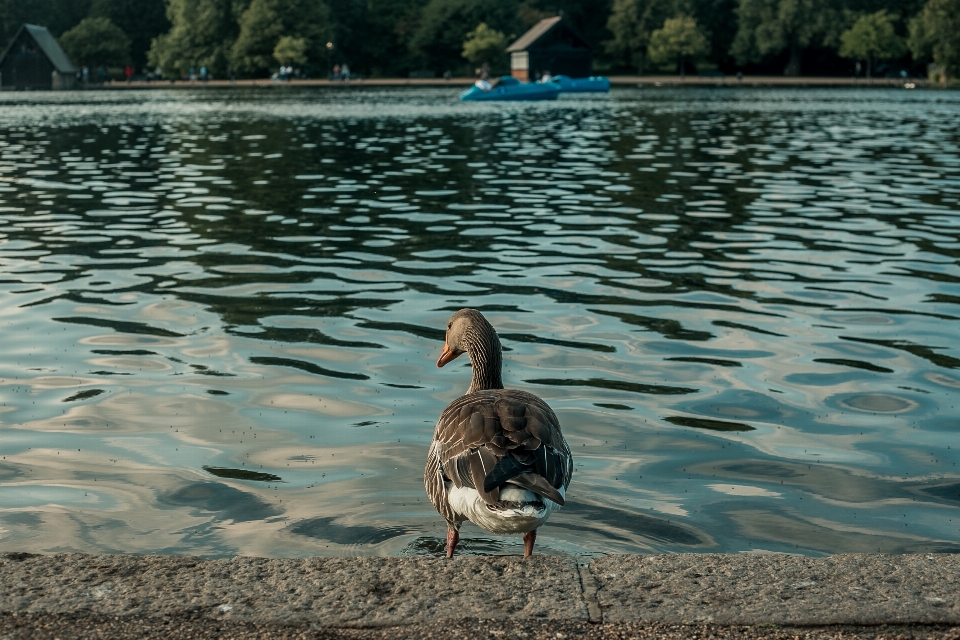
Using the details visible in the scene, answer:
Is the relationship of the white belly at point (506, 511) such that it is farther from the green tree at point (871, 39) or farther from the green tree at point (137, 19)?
the green tree at point (137, 19)

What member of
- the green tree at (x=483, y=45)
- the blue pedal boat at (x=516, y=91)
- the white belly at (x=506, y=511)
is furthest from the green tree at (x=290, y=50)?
the white belly at (x=506, y=511)

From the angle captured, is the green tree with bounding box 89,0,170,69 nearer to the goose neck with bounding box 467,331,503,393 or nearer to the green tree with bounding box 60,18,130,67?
the green tree with bounding box 60,18,130,67

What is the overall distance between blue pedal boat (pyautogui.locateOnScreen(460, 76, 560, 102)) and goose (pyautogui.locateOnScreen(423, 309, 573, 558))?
6318 cm

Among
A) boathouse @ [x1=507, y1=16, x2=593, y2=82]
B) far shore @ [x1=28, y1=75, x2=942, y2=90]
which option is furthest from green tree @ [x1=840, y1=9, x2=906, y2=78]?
boathouse @ [x1=507, y1=16, x2=593, y2=82]

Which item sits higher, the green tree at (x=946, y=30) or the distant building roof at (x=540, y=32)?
the distant building roof at (x=540, y=32)

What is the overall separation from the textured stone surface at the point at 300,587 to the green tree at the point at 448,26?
104222 mm

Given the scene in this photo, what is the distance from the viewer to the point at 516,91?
6938 cm

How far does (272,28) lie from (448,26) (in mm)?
16537

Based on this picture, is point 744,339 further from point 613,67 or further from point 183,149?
point 613,67

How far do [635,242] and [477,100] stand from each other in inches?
2115

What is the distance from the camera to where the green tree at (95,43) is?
107 metres

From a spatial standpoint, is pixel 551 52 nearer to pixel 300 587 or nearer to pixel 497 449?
pixel 497 449

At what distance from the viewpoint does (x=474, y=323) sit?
5.38 metres

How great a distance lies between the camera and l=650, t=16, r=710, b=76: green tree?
330 ft
